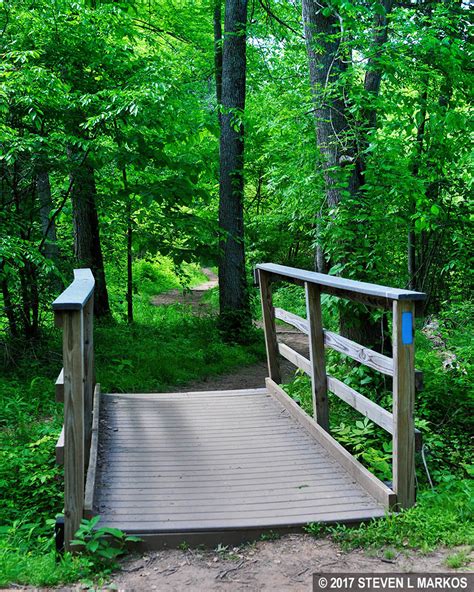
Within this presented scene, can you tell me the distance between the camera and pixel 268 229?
18.7 meters

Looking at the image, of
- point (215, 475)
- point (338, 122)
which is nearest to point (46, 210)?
point (338, 122)

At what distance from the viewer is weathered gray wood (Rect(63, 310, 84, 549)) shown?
357cm

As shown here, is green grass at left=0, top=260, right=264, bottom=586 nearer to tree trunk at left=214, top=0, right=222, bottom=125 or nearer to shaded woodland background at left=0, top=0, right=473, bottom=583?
shaded woodland background at left=0, top=0, right=473, bottom=583

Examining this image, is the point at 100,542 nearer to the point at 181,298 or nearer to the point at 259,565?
the point at 259,565

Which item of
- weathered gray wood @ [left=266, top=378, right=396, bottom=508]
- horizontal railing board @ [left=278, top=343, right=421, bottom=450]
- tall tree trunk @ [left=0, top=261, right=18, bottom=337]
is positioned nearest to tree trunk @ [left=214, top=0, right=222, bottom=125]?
tall tree trunk @ [left=0, top=261, right=18, bottom=337]

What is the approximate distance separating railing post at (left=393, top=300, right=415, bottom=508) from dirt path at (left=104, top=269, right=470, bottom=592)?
1.77 feet

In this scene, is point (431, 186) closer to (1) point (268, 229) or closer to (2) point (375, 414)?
(2) point (375, 414)

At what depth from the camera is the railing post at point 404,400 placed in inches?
145

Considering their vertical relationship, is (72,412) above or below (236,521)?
above

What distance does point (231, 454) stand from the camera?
4934 millimetres

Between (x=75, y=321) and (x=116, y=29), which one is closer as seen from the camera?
(x=75, y=321)

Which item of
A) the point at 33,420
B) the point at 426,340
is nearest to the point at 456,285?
the point at 426,340

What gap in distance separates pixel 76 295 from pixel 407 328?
204cm

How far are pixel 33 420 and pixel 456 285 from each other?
6229mm
